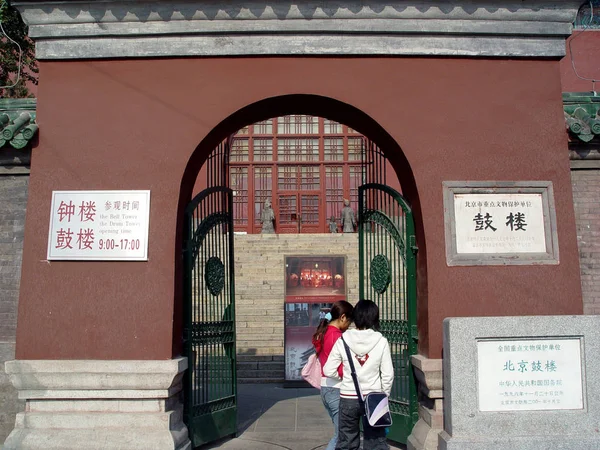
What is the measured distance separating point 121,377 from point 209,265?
4.93ft

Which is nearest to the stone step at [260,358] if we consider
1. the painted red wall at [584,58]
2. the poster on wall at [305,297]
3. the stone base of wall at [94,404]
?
the poster on wall at [305,297]

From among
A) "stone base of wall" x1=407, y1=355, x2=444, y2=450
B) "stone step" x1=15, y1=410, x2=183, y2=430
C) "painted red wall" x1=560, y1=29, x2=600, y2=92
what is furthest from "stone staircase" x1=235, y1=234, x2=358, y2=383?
"painted red wall" x1=560, y1=29, x2=600, y2=92

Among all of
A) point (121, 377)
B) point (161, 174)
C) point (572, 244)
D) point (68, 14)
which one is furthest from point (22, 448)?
point (572, 244)

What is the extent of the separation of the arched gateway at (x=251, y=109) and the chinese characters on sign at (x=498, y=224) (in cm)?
14

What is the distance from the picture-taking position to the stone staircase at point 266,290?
1020 cm

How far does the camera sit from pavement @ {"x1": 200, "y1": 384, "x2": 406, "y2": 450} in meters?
5.94

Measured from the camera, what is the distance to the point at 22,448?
188 inches

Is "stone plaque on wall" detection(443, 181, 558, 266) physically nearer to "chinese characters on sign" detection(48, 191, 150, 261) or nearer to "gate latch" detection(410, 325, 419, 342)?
"gate latch" detection(410, 325, 419, 342)

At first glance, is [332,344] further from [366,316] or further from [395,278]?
[395,278]

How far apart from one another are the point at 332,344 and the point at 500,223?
1.93 m

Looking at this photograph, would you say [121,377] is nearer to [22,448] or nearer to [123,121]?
[22,448]

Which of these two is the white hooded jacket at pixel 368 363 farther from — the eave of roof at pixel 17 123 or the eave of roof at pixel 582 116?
the eave of roof at pixel 17 123

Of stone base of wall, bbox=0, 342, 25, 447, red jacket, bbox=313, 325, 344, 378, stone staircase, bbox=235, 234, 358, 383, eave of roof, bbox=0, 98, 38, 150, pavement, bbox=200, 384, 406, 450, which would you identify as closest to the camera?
red jacket, bbox=313, 325, 344, 378

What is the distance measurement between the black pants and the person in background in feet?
0.58
